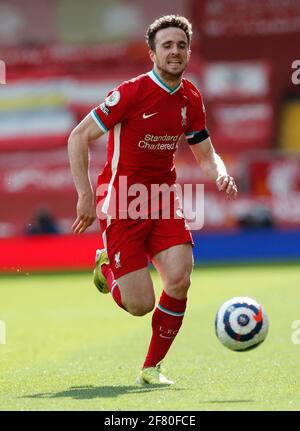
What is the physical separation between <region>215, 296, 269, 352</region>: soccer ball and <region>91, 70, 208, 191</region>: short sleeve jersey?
1045 millimetres

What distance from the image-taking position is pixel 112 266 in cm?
796

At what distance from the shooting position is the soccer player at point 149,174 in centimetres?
763

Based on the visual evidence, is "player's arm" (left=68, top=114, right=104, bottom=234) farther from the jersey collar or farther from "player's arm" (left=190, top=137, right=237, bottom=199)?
"player's arm" (left=190, top=137, right=237, bottom=199)

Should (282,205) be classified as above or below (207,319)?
above

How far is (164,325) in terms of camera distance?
780cm

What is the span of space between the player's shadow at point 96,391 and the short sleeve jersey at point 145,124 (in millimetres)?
1468

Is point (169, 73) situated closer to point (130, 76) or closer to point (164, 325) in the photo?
point (164, 325)

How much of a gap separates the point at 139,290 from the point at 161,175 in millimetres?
833

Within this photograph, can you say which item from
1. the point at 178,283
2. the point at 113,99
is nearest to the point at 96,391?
the point at 178,283

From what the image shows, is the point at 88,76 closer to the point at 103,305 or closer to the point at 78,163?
the point at 103,305

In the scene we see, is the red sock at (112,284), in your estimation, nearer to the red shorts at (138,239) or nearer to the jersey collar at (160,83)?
the red shorts at (138,239)

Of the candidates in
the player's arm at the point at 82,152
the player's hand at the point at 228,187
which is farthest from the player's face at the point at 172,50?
the player's hand at the point at 228,187

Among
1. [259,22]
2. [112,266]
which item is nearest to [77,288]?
[112,266]

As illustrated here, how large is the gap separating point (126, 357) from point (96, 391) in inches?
80.2
